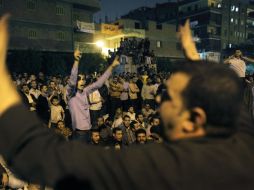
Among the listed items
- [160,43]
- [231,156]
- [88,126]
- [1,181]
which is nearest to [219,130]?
[231,156]

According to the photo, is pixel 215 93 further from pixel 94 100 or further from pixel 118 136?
pixel 94 100

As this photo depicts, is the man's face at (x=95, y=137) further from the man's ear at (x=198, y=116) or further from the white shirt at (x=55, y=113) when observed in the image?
the man's ear at (x=198, y=116)

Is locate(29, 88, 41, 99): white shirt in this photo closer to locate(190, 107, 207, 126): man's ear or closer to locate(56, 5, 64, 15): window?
locate(190, 107, 207, 126): man's ear

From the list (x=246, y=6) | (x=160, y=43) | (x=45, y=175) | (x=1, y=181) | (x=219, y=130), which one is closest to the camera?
(x=45, y=175)

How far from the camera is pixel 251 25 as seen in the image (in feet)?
226

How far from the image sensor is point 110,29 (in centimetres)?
4078

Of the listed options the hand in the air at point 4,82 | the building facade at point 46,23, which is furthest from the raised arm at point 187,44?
the building facade at point 46,23

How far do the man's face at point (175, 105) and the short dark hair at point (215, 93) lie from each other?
2 cm

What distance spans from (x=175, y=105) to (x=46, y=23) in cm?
3760

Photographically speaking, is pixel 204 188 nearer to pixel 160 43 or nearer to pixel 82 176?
pixel 82 176

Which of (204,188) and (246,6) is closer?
(204,188)

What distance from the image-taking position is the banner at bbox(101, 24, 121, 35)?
39963mm

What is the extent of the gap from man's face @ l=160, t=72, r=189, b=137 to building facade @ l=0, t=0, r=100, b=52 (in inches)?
1289

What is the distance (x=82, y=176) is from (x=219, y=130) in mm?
482
